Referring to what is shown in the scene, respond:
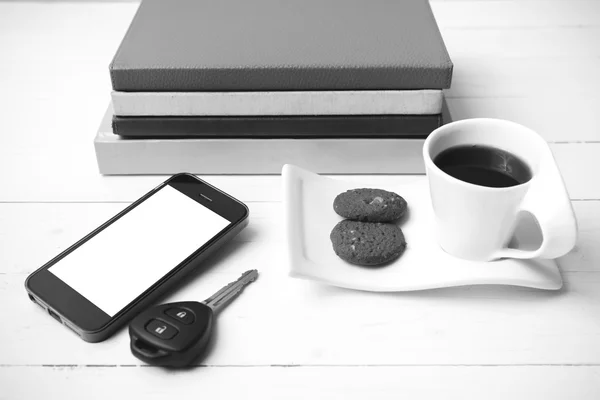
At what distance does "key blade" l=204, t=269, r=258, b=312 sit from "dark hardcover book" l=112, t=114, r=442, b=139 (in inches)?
5.6

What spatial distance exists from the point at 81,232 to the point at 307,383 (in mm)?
243

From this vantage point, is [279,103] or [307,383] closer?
[307,383]

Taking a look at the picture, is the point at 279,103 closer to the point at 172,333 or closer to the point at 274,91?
the point at 274,91

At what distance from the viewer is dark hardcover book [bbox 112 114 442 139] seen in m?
0.62

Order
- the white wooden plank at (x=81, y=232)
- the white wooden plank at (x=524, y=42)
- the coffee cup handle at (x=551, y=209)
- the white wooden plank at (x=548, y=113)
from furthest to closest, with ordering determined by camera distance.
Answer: the white wooden plank at (x=524, y=42), the white wooden plank at (x=548, y=113), the white wooden plank at (x=81, y=232), the coffee cup handle at (x=551, y=209)

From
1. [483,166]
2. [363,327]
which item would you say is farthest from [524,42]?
[363,327]

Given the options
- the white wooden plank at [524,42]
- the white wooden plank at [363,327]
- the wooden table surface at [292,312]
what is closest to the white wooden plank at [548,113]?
the wooden table surface at [292,312]

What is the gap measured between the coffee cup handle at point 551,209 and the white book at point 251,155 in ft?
0.52

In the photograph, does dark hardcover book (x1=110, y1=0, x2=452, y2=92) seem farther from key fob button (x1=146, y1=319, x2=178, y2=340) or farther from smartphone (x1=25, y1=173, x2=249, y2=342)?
key fob button (x1=146, y1=319, x2=178, y2=340)

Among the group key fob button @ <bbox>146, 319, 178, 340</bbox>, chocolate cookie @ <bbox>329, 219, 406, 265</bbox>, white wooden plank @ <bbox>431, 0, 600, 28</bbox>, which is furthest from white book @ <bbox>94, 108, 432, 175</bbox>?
white wooden plank @ <bbox>431, 0, 600, 28</bbox>

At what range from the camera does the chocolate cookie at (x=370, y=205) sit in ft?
1.83

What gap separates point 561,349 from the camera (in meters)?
0.50

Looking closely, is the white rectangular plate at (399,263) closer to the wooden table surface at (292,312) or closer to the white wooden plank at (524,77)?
the wooden table surface at (292,312)

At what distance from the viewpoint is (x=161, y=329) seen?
479 mm
